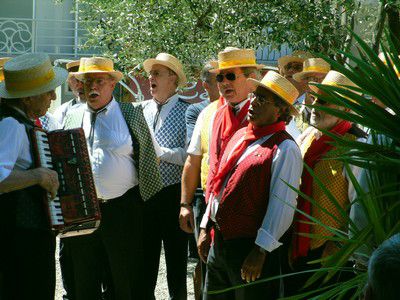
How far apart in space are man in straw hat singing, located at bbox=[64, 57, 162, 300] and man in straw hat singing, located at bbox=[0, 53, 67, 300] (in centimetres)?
126

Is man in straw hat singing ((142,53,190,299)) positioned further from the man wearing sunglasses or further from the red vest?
the red vest

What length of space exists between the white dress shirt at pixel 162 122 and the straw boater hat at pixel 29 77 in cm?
129

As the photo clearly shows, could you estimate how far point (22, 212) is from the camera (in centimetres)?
558

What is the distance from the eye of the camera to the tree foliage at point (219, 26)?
30.3ft

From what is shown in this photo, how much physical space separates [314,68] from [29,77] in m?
2.84

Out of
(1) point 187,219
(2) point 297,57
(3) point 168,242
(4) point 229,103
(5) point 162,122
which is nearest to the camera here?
(4) point 229,103

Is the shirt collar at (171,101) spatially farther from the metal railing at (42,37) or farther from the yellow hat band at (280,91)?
the metal railing at (42,37)

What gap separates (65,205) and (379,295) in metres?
3.99

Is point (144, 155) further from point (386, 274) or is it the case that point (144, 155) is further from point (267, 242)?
point (386, 274)

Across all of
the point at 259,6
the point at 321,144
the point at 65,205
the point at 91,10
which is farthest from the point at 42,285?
the point at 91,10

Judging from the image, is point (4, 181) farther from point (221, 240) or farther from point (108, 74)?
point (108, 74)

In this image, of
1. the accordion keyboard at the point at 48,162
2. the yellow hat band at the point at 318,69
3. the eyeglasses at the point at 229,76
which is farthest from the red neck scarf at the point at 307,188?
the yellow hat band at the point at 318,69

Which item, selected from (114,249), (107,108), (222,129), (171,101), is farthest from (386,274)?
(171,101)

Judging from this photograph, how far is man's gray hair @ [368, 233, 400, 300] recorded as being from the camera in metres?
2.09
